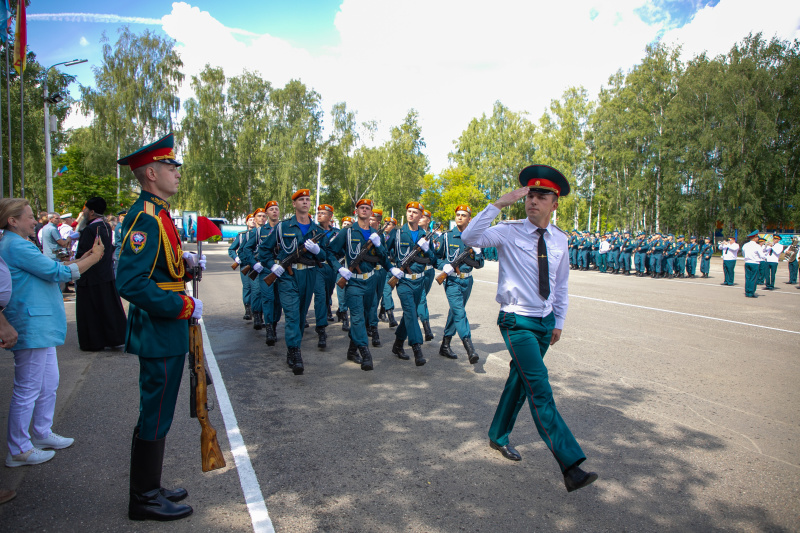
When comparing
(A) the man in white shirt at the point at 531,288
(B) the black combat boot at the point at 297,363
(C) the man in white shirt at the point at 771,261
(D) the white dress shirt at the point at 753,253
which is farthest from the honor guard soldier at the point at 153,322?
(C) the man in white shirt at the point at 771,261

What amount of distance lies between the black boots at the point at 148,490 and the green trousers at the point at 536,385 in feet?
7.14

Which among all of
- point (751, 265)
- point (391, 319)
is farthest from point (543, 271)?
point (751, 265)

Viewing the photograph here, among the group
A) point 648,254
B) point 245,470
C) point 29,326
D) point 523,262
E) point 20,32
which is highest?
point 20,32

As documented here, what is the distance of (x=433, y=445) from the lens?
3.89m

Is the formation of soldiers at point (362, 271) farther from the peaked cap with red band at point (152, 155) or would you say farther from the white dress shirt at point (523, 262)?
the peaked cap with red band at point (152, 155)

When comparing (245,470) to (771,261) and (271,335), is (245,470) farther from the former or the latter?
(771,261)

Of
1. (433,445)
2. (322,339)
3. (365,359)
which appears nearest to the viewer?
(433,445)

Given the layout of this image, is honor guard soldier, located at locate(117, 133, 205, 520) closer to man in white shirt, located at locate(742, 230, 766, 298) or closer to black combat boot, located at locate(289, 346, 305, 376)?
black combat boot, located at locate(289, 346, 305, 376)

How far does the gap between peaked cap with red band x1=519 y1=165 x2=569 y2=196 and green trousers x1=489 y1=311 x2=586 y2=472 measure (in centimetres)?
88

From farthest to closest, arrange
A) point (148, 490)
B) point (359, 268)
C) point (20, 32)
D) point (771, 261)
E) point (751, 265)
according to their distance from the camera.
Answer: point (771, 261) < point (751, 265) < point (20, 32) < point (359, 268) < point (148, 490)

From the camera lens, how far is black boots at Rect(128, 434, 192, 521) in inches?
111

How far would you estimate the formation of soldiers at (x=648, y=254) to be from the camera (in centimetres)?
2127

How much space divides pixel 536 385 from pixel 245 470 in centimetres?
206

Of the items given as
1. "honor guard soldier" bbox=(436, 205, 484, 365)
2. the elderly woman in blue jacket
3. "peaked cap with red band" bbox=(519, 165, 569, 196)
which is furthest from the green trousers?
the elderly woman in blue jacket
